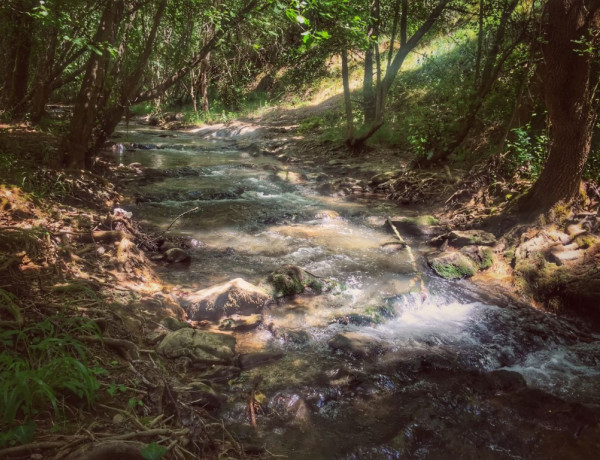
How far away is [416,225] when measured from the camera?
7621mm

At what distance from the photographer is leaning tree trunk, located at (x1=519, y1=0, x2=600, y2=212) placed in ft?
16.9

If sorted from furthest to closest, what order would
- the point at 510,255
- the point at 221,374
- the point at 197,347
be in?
1. the point at 510,255
2. the point at 197,347
3. the point at 221,374

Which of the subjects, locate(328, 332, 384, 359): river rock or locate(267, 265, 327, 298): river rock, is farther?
locate(267, 265, 327, 298): river rock

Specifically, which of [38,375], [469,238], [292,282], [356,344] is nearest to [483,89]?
[469,238]

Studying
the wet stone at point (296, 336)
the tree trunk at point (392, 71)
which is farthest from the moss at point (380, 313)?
the tree trunk at point (392, 71)

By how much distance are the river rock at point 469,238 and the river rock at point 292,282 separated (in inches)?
106

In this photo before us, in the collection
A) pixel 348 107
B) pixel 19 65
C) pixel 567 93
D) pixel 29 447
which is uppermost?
pixel 19 65

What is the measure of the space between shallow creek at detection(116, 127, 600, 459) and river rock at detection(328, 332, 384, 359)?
7 cm

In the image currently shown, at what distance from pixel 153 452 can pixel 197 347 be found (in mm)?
1553

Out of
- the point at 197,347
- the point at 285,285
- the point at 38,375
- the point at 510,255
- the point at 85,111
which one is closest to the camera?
the point at 38,375

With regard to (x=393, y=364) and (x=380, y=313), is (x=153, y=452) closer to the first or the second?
(x=393, y=364)

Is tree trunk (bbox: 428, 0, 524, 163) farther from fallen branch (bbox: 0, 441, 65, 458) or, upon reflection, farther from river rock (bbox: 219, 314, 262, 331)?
fallen branch (bbox: 0, 441, 65, 458)

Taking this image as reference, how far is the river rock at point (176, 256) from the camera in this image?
17.9 feet

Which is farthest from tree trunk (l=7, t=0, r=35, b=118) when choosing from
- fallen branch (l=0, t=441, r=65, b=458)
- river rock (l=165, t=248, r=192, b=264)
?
fallen branch (l=0, t=441, r=65, b=458)
